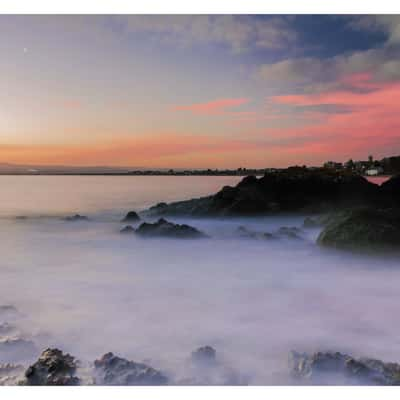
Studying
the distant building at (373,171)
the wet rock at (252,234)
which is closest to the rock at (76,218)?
the wet rock at (252,234)

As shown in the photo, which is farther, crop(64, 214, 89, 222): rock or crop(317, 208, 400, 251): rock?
crop(64, 214, 89, 222): rock

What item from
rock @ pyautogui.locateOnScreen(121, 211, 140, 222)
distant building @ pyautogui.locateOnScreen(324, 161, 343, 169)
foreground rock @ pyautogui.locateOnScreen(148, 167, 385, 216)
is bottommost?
rock @ pyautogui.locateOnScreen(121, 211, 140, 222)

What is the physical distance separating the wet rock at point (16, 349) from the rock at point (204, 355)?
1322 millimetres

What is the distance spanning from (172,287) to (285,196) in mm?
3208

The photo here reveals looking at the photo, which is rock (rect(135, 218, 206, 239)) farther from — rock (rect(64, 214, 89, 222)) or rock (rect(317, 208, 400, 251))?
rock (rect(317, 208, 400, 251))

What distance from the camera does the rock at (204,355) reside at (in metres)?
2.74

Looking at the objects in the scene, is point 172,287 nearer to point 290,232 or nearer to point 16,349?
point 16,349

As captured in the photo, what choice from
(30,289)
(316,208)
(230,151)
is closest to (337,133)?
(230,151)

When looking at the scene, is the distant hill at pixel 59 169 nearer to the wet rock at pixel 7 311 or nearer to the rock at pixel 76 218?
the rock at pixel 76 218

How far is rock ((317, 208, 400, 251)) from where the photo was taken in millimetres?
4316

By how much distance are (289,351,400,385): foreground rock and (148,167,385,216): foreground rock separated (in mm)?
3549

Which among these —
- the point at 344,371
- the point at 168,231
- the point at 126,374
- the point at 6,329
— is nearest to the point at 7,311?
the point at 6,329

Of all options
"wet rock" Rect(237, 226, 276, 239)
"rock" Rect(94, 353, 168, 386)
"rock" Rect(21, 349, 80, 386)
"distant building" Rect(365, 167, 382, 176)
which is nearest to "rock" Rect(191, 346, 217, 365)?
"rock" Rect(94, 353, 168, 386)

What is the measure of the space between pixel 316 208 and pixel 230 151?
2.35m
